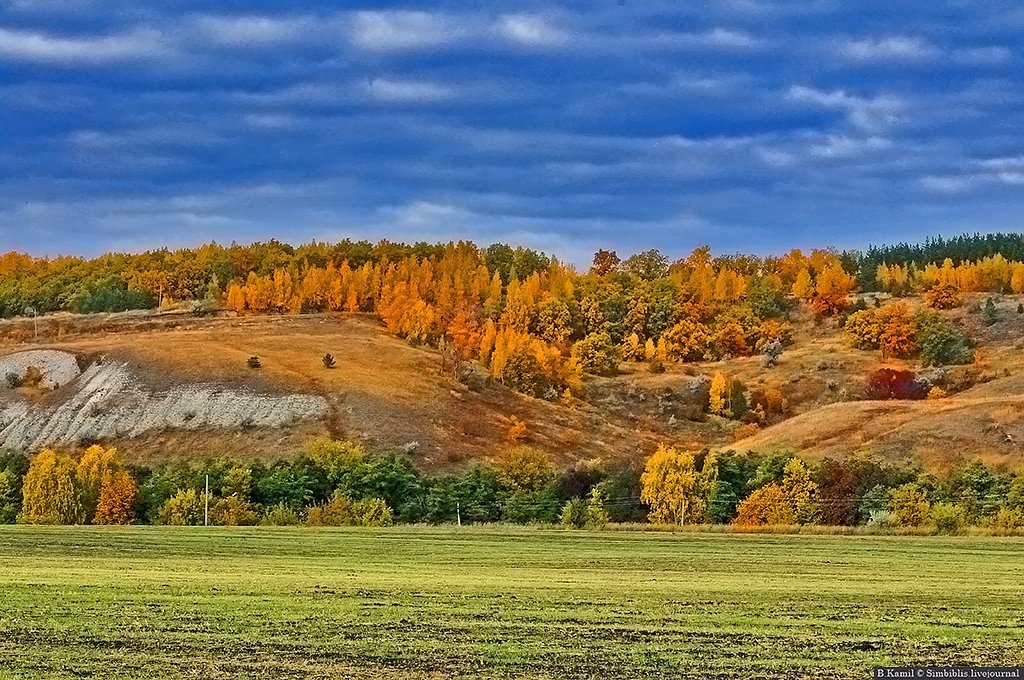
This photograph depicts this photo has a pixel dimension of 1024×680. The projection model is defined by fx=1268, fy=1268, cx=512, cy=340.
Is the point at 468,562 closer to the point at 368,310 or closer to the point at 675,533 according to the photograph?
the point at 675,533

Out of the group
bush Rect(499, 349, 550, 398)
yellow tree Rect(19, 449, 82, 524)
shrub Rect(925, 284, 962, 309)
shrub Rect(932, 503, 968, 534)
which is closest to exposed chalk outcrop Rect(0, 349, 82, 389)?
yellow tree Rect(19, 449, 82, 524)

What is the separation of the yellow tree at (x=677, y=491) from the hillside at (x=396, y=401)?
22.4 metres

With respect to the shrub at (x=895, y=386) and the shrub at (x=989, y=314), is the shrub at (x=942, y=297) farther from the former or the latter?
the shrub at (x=895, y=386)

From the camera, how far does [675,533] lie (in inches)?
2943

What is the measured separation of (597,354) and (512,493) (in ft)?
215

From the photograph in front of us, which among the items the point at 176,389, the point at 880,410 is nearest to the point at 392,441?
the point at 176,389

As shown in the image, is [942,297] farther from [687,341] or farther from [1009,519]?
[1009,519]

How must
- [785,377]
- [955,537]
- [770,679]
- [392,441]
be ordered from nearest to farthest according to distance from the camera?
[770,679], [955,537], [392,441], [785,377]

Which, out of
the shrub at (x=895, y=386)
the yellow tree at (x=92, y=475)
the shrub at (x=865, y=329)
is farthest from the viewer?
the shrub at (x=865, y=329)

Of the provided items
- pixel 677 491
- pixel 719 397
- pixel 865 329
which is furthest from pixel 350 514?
pixel 865 329

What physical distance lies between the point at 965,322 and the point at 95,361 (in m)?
107

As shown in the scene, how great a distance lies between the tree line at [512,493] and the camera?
81.7 metres

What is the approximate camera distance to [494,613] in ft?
88.9

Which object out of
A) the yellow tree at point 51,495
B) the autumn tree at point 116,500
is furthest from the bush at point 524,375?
the yellow tree at point 51,495
